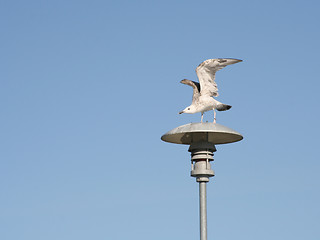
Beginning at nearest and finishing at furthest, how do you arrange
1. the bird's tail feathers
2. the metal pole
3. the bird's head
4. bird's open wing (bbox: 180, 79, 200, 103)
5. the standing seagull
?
the metal pole, the bird's tail feathers, the standing seagull, the bird's head, bird's open wing (bbox: 180, 79, 200, 103)

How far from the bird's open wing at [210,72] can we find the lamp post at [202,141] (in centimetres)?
157

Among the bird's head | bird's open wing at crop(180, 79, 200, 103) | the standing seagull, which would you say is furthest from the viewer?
bird's open wing at crop(180, 79, 200, 103)

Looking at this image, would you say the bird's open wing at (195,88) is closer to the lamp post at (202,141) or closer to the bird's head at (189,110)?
the bird's head at (189,110)

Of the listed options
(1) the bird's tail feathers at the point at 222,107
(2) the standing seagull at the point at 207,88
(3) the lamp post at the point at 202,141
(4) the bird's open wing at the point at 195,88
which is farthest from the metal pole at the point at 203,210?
(4) the bird's open wing at the point at 195,88

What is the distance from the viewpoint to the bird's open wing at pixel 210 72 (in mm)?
21031

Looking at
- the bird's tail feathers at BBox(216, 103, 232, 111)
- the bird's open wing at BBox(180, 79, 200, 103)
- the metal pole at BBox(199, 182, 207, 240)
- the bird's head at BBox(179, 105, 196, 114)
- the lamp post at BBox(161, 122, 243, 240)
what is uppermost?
the bird's open wing at BBox(180, 79, 200, 103)

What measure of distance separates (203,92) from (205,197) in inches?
141

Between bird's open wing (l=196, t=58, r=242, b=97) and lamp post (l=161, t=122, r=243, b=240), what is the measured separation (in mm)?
1570

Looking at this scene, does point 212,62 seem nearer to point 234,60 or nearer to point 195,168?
point 234,60

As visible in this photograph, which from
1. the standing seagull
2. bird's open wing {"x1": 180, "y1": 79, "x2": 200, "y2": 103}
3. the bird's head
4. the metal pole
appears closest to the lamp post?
the metal pole

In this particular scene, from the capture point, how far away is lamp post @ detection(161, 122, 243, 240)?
65.9ft

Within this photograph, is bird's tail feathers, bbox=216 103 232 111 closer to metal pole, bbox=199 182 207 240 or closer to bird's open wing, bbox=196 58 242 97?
bird's open wing, bbox=196 58 242 97

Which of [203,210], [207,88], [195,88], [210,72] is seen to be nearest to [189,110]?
[195,88]

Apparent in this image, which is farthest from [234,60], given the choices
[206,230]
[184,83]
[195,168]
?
[206,230]
